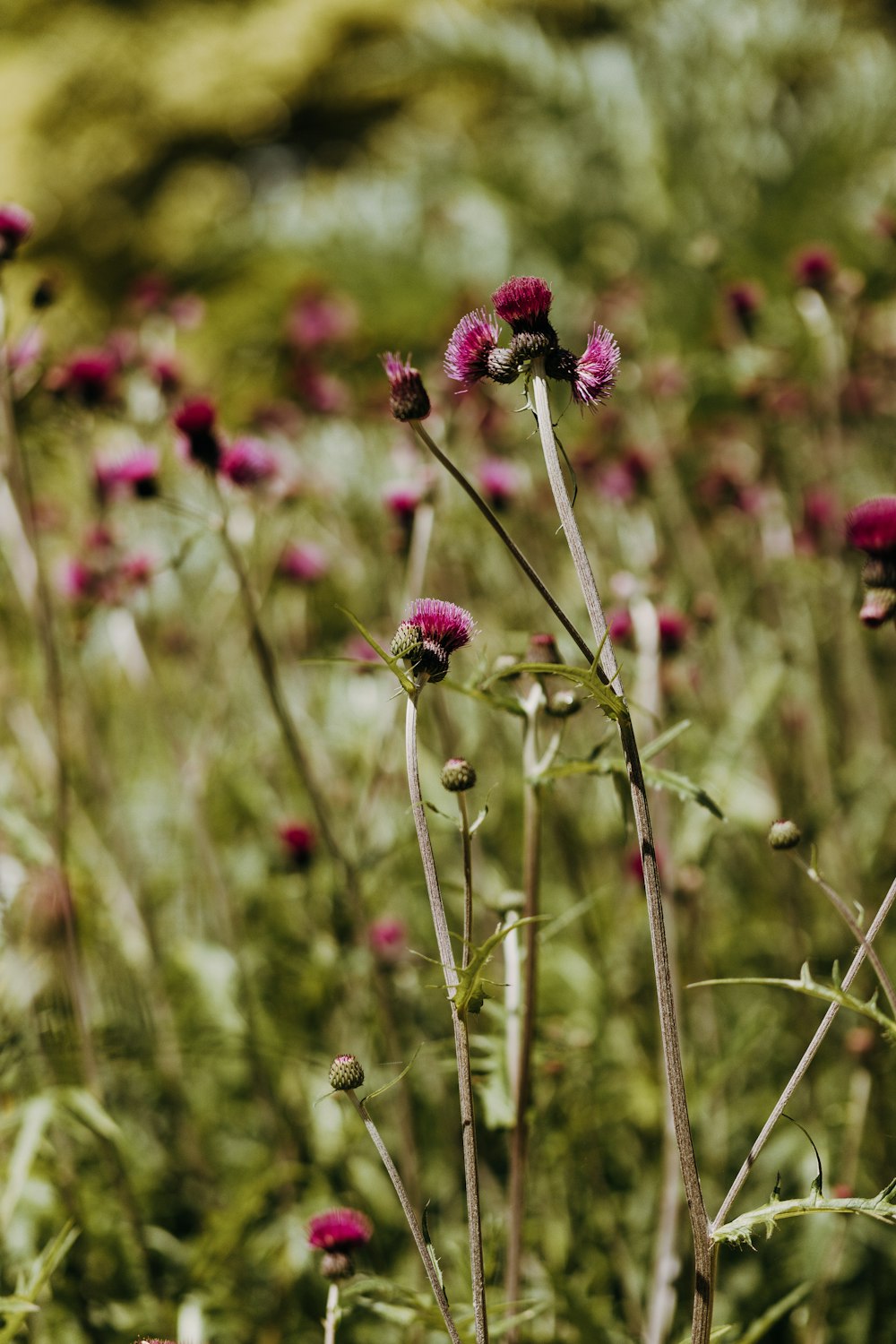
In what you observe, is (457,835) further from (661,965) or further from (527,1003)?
(661,965)

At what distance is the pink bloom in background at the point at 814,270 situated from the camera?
1.43 metres

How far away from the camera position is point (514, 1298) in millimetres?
743

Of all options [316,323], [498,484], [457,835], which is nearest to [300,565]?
[498,484]

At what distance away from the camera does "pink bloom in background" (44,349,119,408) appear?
1235mm

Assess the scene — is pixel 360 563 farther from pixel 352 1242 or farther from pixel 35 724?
pixel 352 1242

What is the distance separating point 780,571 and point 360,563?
2.37ft

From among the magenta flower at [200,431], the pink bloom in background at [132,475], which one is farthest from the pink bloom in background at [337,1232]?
the pink bloom in background at [132,475]

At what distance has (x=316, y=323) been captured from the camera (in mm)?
2172

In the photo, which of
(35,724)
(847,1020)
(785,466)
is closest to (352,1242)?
(847,1020)

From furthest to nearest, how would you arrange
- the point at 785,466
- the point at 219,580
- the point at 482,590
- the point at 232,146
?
the point at 232,146 → the point at 785,466 → the point at 482,590 → the point at 219,580

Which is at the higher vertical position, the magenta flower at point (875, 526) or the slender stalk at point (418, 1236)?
the magenta flower at point (875, 526)

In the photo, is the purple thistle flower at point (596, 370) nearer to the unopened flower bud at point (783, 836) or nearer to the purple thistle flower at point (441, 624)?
the purple thistle flower at point (441, 624)

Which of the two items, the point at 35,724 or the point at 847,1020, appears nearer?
the point at 847,1020

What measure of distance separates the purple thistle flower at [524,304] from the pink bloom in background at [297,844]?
0.74 m
